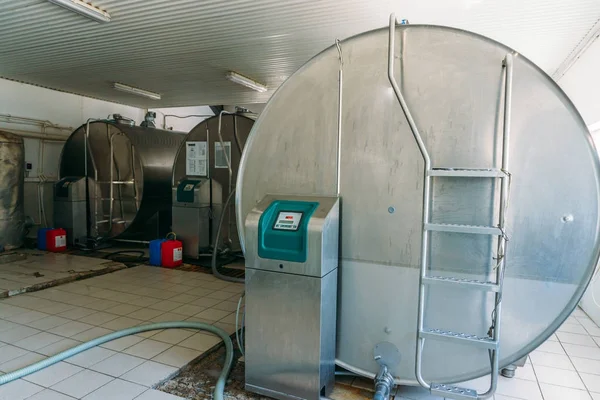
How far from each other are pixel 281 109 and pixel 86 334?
2.48m

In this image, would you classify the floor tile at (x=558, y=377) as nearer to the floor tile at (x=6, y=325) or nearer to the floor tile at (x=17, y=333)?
the floor tile at (x=17, y=333)

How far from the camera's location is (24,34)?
4.64m

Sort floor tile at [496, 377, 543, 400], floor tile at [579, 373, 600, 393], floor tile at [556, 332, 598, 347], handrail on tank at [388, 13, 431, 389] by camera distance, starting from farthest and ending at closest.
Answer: floor tile at [556, 332, 598, 347] → floor tile at [579, 373, 600, 393] → floor tile at [496, 377, 543, 400] → handrail on tank at [388, 13, 431, 389]

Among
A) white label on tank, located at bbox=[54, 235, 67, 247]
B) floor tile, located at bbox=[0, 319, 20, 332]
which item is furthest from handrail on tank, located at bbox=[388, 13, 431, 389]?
white label on tank, located at bbox=[54, 235, 67, 247]

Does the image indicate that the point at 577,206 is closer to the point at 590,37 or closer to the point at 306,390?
the point at 306,390

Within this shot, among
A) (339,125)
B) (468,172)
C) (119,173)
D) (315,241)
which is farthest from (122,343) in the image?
(119,173)

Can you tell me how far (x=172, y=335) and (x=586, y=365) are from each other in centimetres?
325

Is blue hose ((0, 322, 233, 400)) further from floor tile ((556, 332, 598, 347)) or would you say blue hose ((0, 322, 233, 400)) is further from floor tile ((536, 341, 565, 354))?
floor tile ((556, 332, 598, 347))

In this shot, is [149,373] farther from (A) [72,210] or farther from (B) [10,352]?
(A) [72,210]

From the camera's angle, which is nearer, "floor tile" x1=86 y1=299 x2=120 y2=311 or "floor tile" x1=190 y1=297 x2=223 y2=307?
"floor tile" x1=86 y1=299 x2=120 y2=311

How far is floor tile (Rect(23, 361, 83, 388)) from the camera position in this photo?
98.1 inches

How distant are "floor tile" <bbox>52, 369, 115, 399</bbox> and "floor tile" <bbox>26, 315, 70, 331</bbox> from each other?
1.00 m

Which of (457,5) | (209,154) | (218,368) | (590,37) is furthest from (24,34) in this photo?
(590,37)

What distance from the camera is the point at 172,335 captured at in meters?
3.20
